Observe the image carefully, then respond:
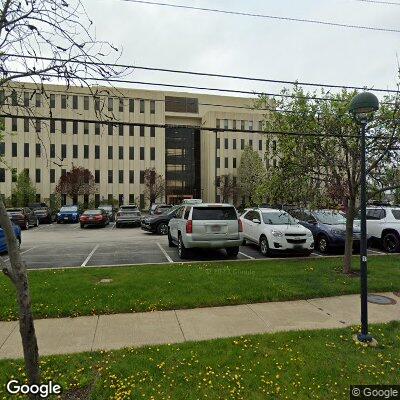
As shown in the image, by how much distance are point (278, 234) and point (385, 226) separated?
489 centimetres

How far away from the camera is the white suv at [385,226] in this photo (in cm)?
1331

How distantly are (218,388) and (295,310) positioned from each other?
3239 mm

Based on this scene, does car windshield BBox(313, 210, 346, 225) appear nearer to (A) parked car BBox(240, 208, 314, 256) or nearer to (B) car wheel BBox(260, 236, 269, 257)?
(A) parked car BBox(240, 208, 314, 256)

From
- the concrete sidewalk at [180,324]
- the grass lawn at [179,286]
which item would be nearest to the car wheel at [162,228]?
the grass lawn at [179,286]

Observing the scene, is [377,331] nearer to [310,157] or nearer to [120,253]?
[310,157]

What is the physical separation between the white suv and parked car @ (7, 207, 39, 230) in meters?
21.3

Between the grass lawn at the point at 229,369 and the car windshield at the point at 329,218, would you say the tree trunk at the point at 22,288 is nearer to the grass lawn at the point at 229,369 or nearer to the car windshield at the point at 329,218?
the grass lawn at the point at 229,369

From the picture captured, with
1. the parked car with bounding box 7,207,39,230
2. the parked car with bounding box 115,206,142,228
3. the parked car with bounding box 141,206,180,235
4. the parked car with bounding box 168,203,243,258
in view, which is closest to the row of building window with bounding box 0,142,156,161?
the parked car with bounding box 7,207,39,230

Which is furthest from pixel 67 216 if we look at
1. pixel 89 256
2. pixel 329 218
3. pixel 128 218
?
pixel 329 218

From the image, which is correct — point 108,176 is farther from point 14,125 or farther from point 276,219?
point 276,219

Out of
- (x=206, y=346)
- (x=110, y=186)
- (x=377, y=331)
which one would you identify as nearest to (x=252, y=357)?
(x=206, y=346)

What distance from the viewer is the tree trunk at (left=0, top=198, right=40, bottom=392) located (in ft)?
11.0

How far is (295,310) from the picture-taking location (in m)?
6.63

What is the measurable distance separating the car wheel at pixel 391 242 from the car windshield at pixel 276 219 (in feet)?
12.8
